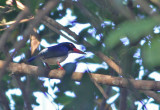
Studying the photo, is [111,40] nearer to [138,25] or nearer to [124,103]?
[138,25]

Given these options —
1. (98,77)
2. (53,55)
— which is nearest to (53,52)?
(53,55)

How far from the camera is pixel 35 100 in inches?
199

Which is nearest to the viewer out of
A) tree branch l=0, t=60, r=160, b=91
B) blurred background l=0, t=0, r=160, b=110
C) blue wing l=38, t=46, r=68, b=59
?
blurred background l=0, t=0, r=160, b=110

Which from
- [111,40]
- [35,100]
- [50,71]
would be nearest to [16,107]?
[35,100]

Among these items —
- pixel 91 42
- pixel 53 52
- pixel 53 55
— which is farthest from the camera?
pixel 53 52

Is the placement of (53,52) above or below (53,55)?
above

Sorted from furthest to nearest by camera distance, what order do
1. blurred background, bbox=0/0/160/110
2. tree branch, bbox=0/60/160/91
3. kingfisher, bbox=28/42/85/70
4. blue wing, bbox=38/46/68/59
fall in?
kingfisher, bbox=28/42/85/70 < blue wing, bbox=38/46/68/59 < tree branch, bbox=0/60/160/91 < blurred background, bbox=0/0/160/110

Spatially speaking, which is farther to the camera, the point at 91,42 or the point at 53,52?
the point at 53,52

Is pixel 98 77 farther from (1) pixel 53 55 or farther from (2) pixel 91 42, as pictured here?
(1) pixel 53 55

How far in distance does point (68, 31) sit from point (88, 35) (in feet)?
3.81

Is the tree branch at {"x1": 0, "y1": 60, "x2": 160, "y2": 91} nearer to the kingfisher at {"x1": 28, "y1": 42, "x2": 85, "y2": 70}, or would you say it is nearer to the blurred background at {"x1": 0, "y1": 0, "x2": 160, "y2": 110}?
the blurred background at {"x1": 0, "y1": 0, "x2": 160, "y2": 110}

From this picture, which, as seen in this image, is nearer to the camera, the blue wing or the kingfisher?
the blue wing

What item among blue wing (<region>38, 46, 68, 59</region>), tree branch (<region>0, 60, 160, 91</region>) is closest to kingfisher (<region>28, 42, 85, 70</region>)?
blue wing (<region>38, 46, 68, 59</region>)

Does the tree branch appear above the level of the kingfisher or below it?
below
